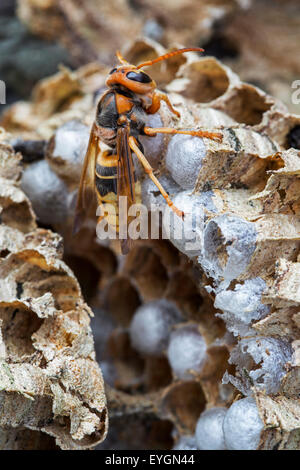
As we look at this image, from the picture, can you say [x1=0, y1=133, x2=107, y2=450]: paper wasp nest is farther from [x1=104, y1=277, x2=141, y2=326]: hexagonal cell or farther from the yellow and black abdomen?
[x1=104, y1=277, x2=141, y2=326]: hexagonal cell

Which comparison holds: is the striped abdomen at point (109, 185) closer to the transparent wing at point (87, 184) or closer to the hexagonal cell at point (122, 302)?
the transparent wing at point (87, 184)

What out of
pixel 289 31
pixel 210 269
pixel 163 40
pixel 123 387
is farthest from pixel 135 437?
pixel 289 31

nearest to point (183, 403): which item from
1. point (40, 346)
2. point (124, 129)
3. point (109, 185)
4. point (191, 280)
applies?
point (191, 280)

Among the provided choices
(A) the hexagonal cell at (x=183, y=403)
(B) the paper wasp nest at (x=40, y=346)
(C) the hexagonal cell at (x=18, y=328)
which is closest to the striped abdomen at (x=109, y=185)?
(B) the paper wasp nest at (x=40, y=346)

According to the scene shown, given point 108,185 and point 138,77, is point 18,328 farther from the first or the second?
point 138,77
